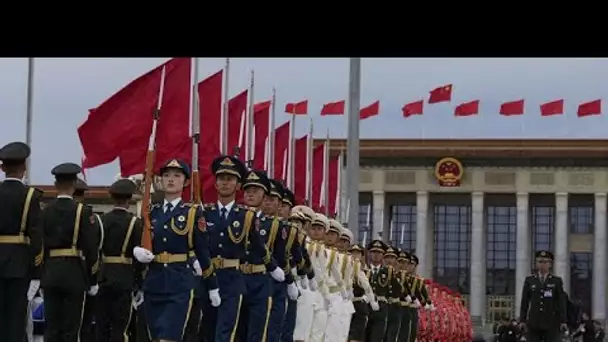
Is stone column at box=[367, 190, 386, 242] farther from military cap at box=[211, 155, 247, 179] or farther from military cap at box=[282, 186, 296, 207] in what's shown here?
military cap at box=[211, 155, 247, 179]

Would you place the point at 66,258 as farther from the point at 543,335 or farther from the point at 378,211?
the point at 378,211

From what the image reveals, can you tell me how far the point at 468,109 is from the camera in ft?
204

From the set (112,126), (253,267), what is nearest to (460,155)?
(112,126)

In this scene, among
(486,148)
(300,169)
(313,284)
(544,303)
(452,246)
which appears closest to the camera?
(313,284)

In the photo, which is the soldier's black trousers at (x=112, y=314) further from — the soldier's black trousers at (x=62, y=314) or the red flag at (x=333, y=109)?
the red flag at (x=333, y=109)

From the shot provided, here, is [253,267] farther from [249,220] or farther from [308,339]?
[308,339]

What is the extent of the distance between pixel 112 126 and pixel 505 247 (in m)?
66.7

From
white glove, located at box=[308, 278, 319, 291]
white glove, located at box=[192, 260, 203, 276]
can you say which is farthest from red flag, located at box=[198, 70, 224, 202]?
white glove, located at box=[192, 260, 203, 276]

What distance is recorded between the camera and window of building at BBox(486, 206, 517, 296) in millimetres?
80188

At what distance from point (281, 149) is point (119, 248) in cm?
1965

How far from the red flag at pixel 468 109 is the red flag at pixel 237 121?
38267mm

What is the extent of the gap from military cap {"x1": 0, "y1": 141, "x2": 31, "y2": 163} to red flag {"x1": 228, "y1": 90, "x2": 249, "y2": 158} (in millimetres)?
14872

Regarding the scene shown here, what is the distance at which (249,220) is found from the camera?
1081 cm

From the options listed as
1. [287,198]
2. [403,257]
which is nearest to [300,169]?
[403,257]
